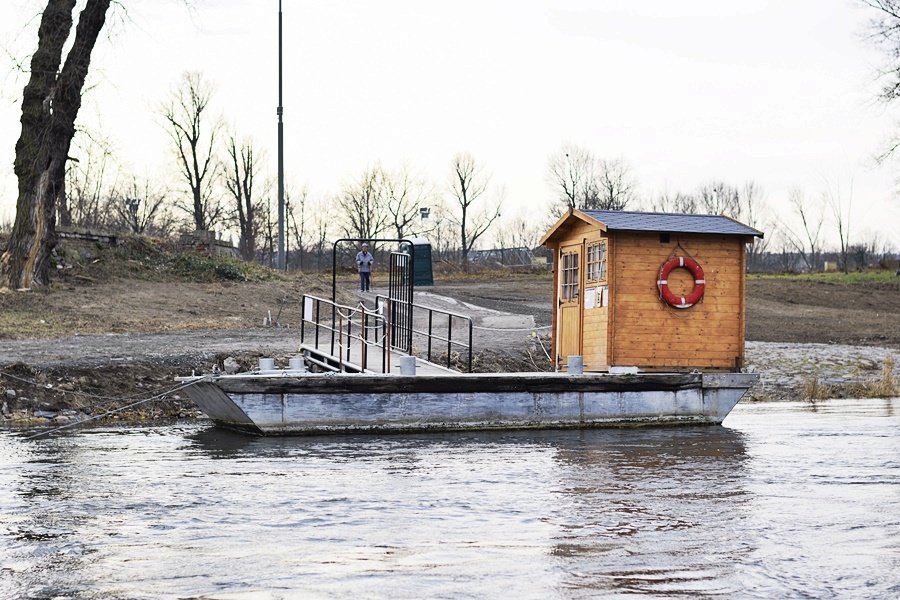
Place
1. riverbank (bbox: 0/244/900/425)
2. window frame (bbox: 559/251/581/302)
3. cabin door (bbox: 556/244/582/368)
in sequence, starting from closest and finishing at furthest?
1. riverbank (bbox: 0/244/900/425)
2. cabin door (bbox: 556/244/582/368)
3. window frame (bbox: 559/251/581/302)

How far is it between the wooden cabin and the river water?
262 cm

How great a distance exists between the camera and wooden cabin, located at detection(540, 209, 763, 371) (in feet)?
58.0

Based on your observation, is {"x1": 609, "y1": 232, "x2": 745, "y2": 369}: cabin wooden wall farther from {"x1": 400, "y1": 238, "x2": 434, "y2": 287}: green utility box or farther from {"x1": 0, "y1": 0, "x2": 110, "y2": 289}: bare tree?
{"x1": 0, "y1": 0, "x2": 110, "y2": 289}: bare tree

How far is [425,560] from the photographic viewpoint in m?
7.71

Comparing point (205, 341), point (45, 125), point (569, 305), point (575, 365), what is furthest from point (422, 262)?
point (575, 365)

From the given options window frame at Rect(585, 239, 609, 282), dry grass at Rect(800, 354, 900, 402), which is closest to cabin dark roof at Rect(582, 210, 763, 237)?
window frame at Rect(585, 239, 609, 282)

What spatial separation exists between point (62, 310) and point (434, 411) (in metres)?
13.3

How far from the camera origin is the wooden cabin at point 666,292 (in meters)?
17.7

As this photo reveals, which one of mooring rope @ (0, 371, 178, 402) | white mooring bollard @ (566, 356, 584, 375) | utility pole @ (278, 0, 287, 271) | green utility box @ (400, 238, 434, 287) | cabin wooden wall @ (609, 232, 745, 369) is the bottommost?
mooring rope @ (0, 371, 178, 402)

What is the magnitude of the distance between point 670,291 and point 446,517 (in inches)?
361

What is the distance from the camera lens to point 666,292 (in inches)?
698

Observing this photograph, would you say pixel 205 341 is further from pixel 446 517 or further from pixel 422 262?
pixel 446 517

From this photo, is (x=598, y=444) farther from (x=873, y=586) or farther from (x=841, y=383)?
(x=841, y=383)

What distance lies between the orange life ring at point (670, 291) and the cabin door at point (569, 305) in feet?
5.31
